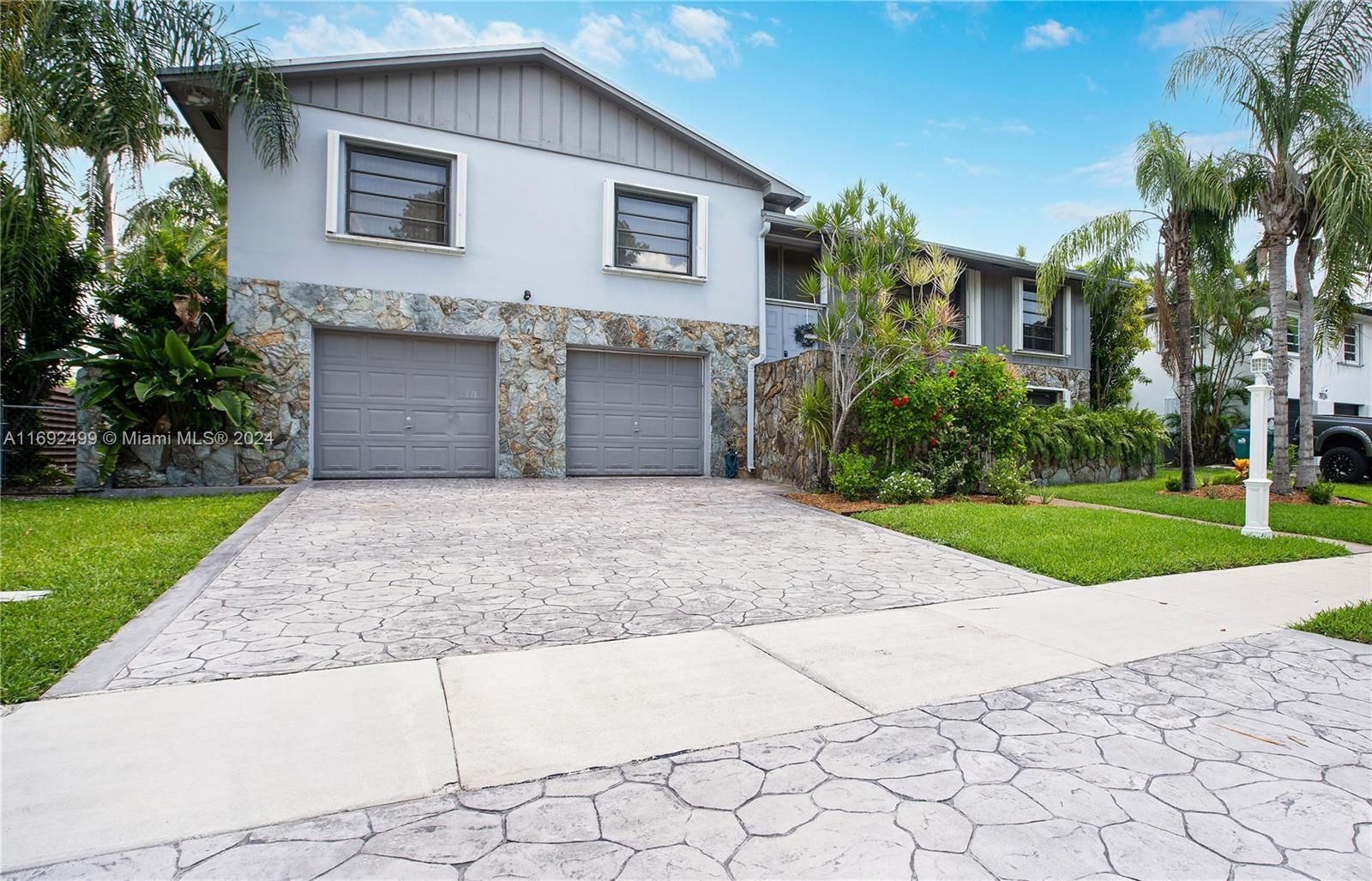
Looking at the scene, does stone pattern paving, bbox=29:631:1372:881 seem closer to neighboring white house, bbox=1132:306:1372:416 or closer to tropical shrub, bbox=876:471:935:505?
tropical shrub, bbox=876:471:935:505

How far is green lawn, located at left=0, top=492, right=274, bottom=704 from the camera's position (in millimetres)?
3039

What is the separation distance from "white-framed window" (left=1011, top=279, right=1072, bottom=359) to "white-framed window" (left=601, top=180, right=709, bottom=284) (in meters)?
7.97

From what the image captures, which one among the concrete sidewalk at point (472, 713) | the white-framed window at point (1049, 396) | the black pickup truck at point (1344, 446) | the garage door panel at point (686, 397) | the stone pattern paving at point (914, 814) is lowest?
the stone pattern paving at point (914, 814)

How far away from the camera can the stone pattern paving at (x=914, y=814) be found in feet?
5.75

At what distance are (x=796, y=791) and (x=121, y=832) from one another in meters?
1.88

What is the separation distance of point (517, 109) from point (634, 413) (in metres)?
5.27

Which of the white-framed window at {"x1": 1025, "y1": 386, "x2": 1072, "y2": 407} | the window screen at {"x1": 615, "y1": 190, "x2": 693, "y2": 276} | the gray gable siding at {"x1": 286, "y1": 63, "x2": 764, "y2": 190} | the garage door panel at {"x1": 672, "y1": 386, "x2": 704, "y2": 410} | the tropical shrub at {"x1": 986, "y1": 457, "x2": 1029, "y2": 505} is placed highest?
the gray gable siding at {"x1": 286, "y1": 63, "x2": 764, "y2": 190}

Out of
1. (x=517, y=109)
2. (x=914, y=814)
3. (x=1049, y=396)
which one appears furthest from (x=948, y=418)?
(x=1049, y=396)

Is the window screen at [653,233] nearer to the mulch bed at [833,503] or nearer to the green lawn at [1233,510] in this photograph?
the mulch bed at [833,503]

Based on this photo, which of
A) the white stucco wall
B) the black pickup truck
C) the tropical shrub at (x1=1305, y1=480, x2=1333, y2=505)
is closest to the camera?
the tropical shrub at (x1=1305, y1=480, x2=1333, y2=505)

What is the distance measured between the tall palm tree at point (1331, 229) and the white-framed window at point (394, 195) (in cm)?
1167

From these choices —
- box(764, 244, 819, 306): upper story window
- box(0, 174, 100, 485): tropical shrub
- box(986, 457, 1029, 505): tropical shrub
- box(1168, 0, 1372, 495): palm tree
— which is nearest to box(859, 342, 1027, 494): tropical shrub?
box(986, 457, 1029, 505): tropical shrub

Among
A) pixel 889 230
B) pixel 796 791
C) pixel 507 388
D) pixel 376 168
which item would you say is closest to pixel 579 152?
pixel 376 168

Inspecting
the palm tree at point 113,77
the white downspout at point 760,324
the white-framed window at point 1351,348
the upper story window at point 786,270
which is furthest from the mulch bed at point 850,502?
the white-framed window at point 1351,348
